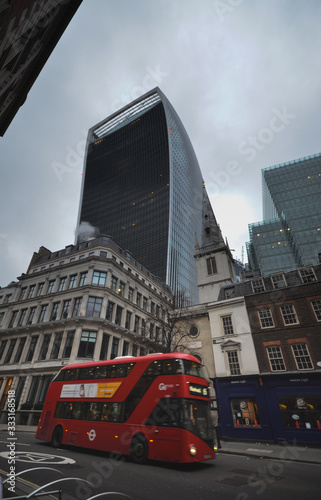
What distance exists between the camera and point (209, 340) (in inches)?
1036

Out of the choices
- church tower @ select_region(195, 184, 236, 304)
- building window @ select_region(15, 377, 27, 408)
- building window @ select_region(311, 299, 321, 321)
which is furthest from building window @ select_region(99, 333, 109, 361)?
building window @ select_region(311, 299, 321, 321)

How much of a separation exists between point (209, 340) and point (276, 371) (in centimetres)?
827

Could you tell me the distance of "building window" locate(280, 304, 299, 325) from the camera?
65.7 feet

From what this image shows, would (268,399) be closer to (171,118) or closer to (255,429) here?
(255,429)

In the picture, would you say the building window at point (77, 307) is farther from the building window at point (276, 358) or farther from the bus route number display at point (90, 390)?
the building window at point (276, 358)

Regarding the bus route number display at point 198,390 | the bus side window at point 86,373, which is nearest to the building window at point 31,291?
the bus side window at point 86,373

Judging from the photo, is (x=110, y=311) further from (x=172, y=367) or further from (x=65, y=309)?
(x=172, y=367)

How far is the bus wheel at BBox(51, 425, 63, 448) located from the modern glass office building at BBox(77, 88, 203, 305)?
7104cm

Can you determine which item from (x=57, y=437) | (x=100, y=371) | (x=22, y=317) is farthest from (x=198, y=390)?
(x=22, y=317)

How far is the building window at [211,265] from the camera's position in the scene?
1651 inches

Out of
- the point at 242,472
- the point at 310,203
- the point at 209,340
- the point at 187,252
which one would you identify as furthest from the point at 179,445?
the point at 187,252

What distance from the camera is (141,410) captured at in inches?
407

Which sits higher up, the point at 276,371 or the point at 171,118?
the point at 171,118

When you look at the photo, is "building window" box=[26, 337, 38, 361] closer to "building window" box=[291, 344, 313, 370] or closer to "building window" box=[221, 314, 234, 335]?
"building window" box=[221, 314, 234, 335]
